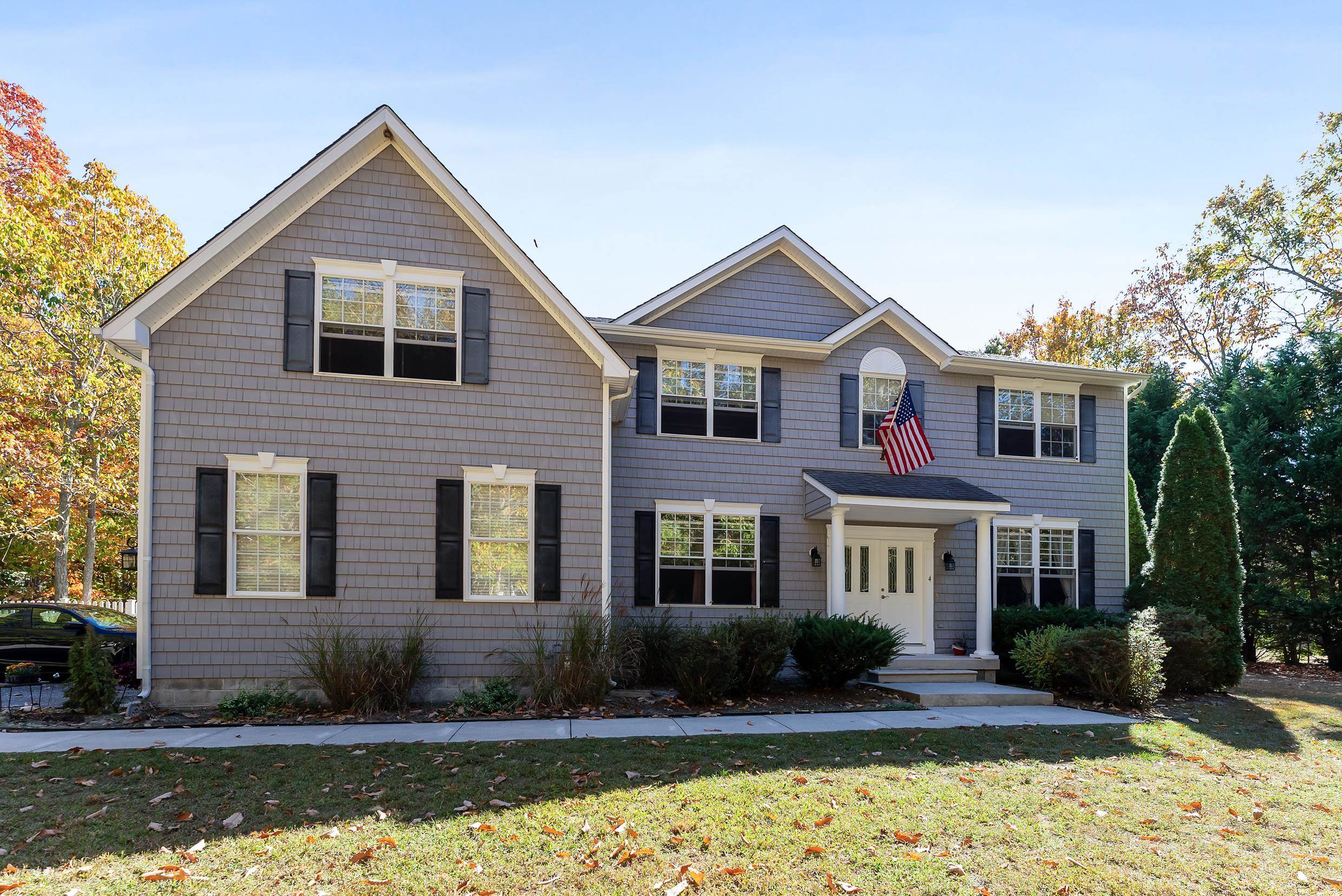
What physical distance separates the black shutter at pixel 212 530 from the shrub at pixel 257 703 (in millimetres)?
1292

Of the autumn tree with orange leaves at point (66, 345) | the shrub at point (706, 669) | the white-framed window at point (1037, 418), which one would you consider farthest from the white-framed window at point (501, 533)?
the autumn tree with orange leaves at point (66, 345)

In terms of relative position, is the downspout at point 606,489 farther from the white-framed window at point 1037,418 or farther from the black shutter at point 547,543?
the white-framed window at point 1037,418

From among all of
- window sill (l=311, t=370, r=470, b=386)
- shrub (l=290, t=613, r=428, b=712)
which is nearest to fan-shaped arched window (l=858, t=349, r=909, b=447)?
window sill (l=311, t=370, r=470, b=386)

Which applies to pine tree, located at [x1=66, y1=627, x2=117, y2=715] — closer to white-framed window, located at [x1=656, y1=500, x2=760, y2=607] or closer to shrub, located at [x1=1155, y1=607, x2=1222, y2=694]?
white-framed window, located at [x1=656, y1=500, x2=760, y2=607]

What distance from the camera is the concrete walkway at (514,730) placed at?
7766 mm

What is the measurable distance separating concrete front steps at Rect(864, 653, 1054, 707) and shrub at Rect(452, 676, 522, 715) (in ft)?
17.7

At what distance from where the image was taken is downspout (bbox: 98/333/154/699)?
9.48 m

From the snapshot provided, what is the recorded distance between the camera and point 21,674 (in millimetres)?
10711

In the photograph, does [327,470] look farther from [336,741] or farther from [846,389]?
[846,389]

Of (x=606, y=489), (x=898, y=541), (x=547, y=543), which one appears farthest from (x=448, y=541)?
(x=898, y=541)

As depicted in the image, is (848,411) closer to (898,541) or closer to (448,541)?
(898,541)

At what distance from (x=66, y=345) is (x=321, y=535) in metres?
12.8

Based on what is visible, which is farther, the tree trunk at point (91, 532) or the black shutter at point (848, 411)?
the tree trunk at point (91, 532)

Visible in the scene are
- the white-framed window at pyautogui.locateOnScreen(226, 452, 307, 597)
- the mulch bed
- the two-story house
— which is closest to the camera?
the mulch bed
